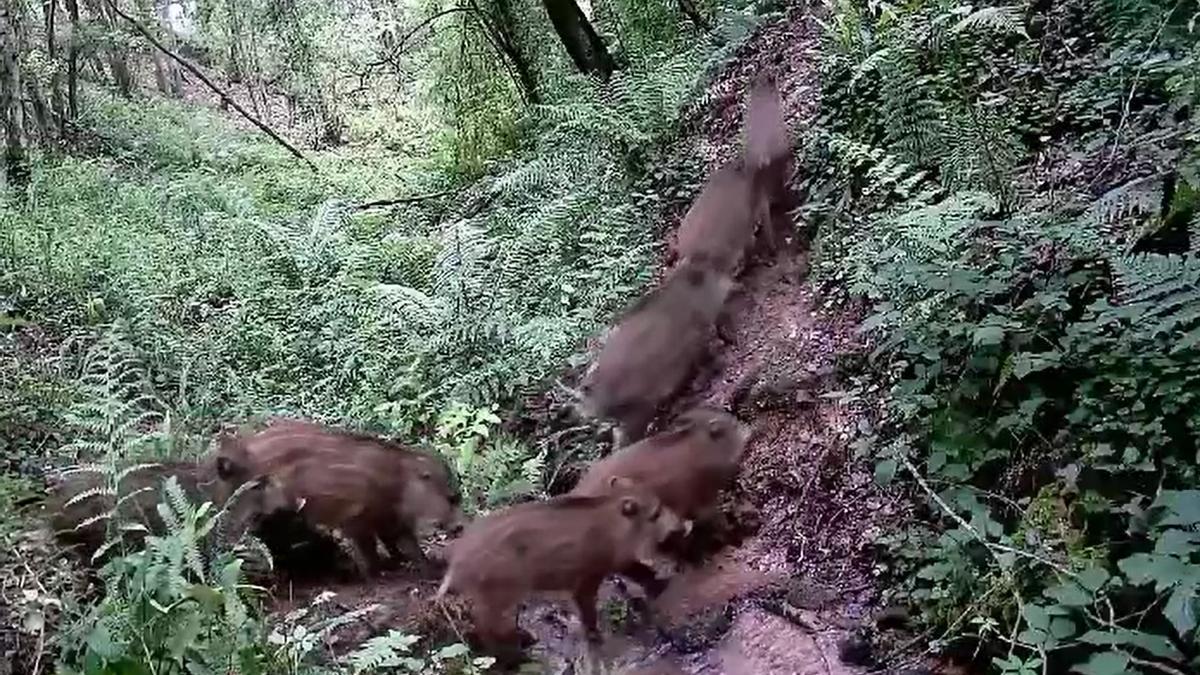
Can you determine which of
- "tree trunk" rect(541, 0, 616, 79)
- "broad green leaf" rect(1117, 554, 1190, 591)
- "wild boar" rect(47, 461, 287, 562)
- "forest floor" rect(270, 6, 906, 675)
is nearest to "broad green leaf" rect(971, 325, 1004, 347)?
"forest floor" rect(270, 6, 906, 675)

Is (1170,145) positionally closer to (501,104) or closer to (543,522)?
(543,522)

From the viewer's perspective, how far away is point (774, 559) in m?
5.30

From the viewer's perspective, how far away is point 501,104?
45.7 ft

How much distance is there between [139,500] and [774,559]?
2896mm

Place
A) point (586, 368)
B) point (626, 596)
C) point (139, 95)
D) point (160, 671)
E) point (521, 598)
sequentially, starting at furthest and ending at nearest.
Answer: point (139, 95) < point (586, 368) < point (626, 596) < point (521, 598) < point (160, 671)

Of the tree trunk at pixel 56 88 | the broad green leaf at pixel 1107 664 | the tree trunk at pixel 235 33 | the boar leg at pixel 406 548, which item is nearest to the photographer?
the broad green leaf at pixel 1107 664

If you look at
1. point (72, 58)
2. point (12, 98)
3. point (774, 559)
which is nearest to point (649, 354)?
point (774, 559)

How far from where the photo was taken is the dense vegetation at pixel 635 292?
394 centimetres

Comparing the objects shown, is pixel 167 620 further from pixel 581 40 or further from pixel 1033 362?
pixel 581 40

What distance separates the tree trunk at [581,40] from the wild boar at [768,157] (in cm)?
424

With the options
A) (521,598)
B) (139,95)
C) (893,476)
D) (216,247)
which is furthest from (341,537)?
(139,95)

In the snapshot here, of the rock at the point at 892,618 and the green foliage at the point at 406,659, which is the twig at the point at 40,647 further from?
the rock at the point at 892,618

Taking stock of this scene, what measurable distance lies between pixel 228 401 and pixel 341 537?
195 centimetres

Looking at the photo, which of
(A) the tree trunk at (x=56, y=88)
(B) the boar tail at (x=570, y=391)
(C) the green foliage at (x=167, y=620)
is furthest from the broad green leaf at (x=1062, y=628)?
(A) the tree trunk at (x=56, y=88)
